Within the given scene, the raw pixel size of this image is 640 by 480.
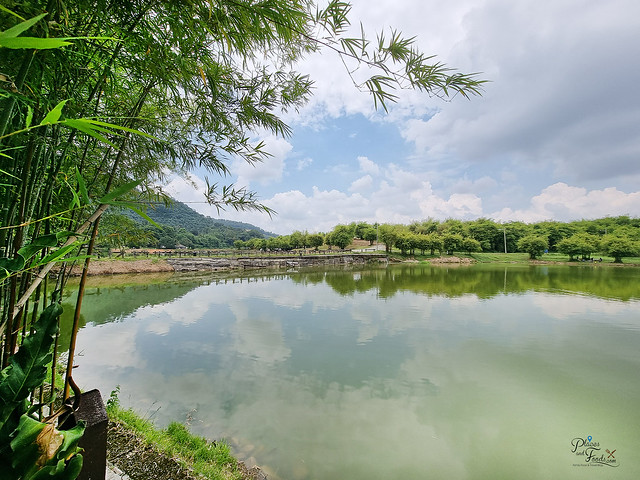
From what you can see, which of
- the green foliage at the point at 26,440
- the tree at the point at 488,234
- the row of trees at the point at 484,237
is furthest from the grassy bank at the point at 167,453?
the tree at the point at 488,234

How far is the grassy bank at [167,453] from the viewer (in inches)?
72.1

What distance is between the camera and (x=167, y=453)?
81.6 inches

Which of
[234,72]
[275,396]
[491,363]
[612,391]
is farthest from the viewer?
[491,363]

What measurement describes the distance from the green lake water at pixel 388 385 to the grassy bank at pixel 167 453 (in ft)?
0.95

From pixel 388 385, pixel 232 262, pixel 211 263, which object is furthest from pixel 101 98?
pixel 232 262

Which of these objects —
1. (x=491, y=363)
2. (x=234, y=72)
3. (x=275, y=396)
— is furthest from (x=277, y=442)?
(x=491, y=363)

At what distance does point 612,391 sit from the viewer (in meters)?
4.01

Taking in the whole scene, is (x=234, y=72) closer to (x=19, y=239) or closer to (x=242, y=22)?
(x=242, y=22)

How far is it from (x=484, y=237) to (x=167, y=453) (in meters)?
52.4

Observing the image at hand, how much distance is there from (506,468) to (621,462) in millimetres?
1189

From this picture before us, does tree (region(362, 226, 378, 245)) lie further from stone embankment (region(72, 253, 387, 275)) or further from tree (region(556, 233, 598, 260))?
tree (region(556, 233, 598, 260))

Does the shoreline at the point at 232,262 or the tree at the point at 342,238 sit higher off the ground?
the tree at the point at 342,238

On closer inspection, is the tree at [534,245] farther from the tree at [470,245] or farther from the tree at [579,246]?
the tree at [470,245]

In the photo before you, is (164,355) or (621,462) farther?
(164,355)
